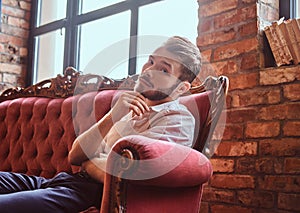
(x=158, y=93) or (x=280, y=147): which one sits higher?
(x=158, y=93)

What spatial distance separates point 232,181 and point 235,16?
80 centimetres

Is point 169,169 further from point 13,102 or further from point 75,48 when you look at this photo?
point 75,48

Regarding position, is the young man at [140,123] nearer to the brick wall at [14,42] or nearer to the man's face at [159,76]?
the man's face at [159,76]

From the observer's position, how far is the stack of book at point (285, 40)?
6.37 feet

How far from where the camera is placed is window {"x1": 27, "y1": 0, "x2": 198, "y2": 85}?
265cm

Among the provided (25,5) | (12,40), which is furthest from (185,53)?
(25,5)

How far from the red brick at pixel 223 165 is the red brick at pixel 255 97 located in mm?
276

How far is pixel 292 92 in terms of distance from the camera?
1.91 meters

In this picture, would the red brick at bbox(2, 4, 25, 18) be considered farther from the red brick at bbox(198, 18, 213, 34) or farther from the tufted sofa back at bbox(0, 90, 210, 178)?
the red brick at bbox(198, 18, 213, 34)

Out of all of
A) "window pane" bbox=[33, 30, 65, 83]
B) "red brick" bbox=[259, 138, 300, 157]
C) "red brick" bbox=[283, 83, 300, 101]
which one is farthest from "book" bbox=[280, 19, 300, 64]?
"window pane" bbox=[33, 30, 65, 83]

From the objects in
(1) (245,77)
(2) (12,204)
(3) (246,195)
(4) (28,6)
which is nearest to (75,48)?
(4) (28,6)

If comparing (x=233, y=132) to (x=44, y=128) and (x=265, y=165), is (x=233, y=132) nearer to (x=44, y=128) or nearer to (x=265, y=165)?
(x=265, y=165)

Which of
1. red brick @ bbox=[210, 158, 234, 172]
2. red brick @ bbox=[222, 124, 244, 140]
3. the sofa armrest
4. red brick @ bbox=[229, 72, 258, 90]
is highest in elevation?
red brick @ bbox=[229, 72, 258, 90]

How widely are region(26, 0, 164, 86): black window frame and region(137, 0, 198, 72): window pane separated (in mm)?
41
